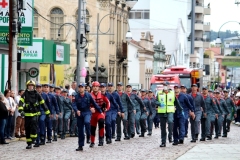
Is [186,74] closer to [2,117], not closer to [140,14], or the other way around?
[2,117]

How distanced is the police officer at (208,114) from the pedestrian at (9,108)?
6547 millimetres

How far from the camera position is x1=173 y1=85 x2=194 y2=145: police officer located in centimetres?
2610

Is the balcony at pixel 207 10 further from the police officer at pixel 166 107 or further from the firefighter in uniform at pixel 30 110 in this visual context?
the firefighter in uniform at pixel 30 110

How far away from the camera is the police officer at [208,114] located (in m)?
→ 28.8

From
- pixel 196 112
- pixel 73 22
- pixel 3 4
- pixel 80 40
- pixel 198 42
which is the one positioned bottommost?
pixel 196 112

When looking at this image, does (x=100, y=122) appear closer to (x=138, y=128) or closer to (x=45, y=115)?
(x=45, y=115)

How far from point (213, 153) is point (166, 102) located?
14.6 feet

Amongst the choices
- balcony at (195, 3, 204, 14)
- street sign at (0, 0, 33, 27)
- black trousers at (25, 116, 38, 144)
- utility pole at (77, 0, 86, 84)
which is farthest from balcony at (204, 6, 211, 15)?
black trousers at (25, 116, 38, 144)

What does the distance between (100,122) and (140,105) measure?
697 centimetres

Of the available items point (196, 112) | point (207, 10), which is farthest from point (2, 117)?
point (207, 10)

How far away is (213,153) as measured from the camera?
21453 mm

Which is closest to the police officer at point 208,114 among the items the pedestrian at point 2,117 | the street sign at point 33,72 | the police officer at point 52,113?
the police officer at point 52,113

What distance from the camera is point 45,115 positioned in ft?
81.9

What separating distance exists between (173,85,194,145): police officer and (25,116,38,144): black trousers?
4810mm
